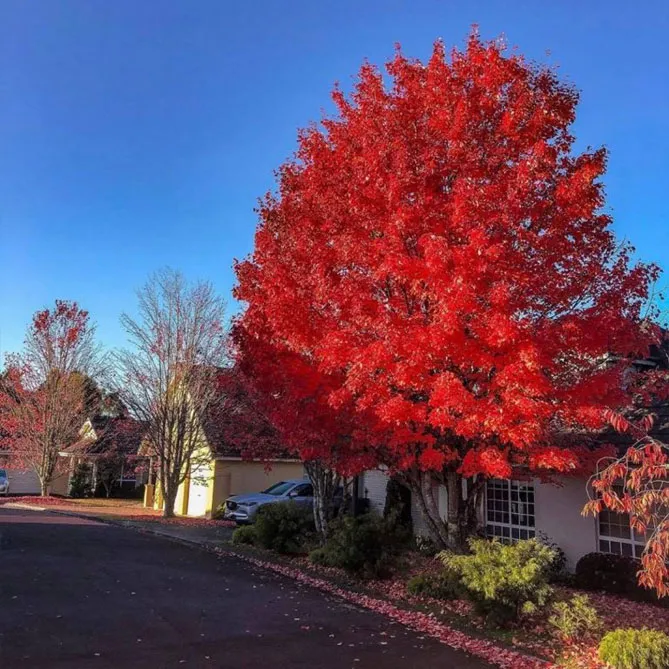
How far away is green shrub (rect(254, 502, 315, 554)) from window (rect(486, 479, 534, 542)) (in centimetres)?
456

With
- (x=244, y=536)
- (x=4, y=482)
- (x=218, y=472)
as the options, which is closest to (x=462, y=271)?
(x=244, y=536)

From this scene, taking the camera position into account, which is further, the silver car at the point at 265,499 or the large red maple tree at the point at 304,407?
the silver car at the point at 265,499

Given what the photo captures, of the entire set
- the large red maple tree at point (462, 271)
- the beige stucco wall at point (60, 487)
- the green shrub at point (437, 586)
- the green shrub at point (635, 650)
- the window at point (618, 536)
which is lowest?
the beige stucco wall at point (60, 487)

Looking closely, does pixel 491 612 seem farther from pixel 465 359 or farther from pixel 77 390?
pixel 77 390

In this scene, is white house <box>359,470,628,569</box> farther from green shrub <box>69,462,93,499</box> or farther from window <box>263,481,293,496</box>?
green shrub <box>69,462,93,499</box>

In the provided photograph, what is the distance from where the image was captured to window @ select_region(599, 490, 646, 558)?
1218 cm

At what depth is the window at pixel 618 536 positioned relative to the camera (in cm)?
1218

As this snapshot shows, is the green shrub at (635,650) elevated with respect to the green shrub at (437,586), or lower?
elevated

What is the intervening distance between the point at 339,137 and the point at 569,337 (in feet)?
16.2

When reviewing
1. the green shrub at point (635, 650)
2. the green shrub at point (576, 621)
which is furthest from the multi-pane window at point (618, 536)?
the green shrub at point (635, 650)

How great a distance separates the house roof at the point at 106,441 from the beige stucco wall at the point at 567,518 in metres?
20.0

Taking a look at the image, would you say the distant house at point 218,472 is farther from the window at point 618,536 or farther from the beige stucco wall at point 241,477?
the window at point 618,536

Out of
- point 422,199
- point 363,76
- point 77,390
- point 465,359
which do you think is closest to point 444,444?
point 465,359

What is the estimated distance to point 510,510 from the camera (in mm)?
15219
